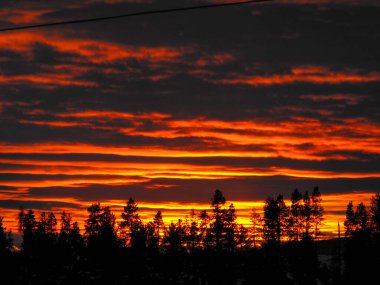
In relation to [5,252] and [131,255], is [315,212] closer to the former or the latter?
[131,255]

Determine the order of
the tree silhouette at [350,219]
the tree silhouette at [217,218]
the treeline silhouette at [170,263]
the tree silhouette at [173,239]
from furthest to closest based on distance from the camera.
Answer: the tree silhouette at [350,219], the tree silhouette at [217,218], the tree silhouette at [173,239], the treeline silhouette at [170,263]

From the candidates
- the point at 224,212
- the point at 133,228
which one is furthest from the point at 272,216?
the point at 133,228

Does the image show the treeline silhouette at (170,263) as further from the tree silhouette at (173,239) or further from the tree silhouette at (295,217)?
the tree silhouette at (295,217)

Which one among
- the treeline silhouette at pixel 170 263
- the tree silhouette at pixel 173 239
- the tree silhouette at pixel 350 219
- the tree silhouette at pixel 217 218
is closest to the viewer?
the treeline silhouette at pixel 170 263

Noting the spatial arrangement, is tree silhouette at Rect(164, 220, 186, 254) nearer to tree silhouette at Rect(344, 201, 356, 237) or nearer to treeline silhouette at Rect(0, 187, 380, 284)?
treeline silhouette at Rect(0, 187, 380, 284)

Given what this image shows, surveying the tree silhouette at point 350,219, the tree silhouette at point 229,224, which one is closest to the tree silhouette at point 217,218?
the tree silhouette at point 229,224

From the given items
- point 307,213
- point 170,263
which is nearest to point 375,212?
point 307,213

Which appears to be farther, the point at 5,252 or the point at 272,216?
the point at 272,216

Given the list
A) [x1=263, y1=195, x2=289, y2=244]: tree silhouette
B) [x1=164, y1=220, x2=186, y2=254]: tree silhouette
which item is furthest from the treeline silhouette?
[x1=263, y1=195, x2=289, y2=244]: tree silhouette

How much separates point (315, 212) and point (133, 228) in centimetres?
4012

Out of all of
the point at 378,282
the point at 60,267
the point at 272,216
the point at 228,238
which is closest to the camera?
the point at 378,282

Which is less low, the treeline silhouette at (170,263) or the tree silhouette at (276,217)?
the tree silhouette at (276,217)

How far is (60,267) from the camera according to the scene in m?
91.2

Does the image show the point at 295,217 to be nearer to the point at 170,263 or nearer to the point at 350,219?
the point at 350,219
